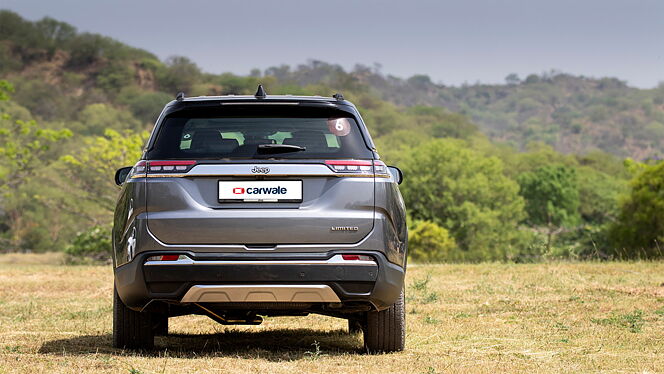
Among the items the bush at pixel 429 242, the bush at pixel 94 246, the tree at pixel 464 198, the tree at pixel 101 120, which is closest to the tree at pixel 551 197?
the tree at pixel 464 198

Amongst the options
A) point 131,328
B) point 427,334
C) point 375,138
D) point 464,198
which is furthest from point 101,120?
point 131,328

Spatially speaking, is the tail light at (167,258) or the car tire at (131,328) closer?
the tail light at (167,258)

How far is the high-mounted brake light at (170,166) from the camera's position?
236 inches

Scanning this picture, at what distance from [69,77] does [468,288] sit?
162929 millimetres

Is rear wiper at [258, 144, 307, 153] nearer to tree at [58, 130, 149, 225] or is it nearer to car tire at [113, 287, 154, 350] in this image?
car tire at [113, 287, 154, 350]

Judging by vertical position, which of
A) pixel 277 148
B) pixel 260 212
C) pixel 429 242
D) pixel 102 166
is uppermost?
pixel 277 148

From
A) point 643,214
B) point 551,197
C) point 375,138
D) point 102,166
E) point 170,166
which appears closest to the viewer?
point 170,166

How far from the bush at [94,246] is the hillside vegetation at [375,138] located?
4.8 inches

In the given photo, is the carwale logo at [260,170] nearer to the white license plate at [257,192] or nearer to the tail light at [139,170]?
the white license plate at [257,192]

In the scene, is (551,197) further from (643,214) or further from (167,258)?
(167,258)

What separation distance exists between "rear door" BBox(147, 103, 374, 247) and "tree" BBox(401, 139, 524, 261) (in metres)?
59.5

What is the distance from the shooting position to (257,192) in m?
5.93

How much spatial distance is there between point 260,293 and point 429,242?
2283 inches

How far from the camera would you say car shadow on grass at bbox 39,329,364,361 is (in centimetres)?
676
